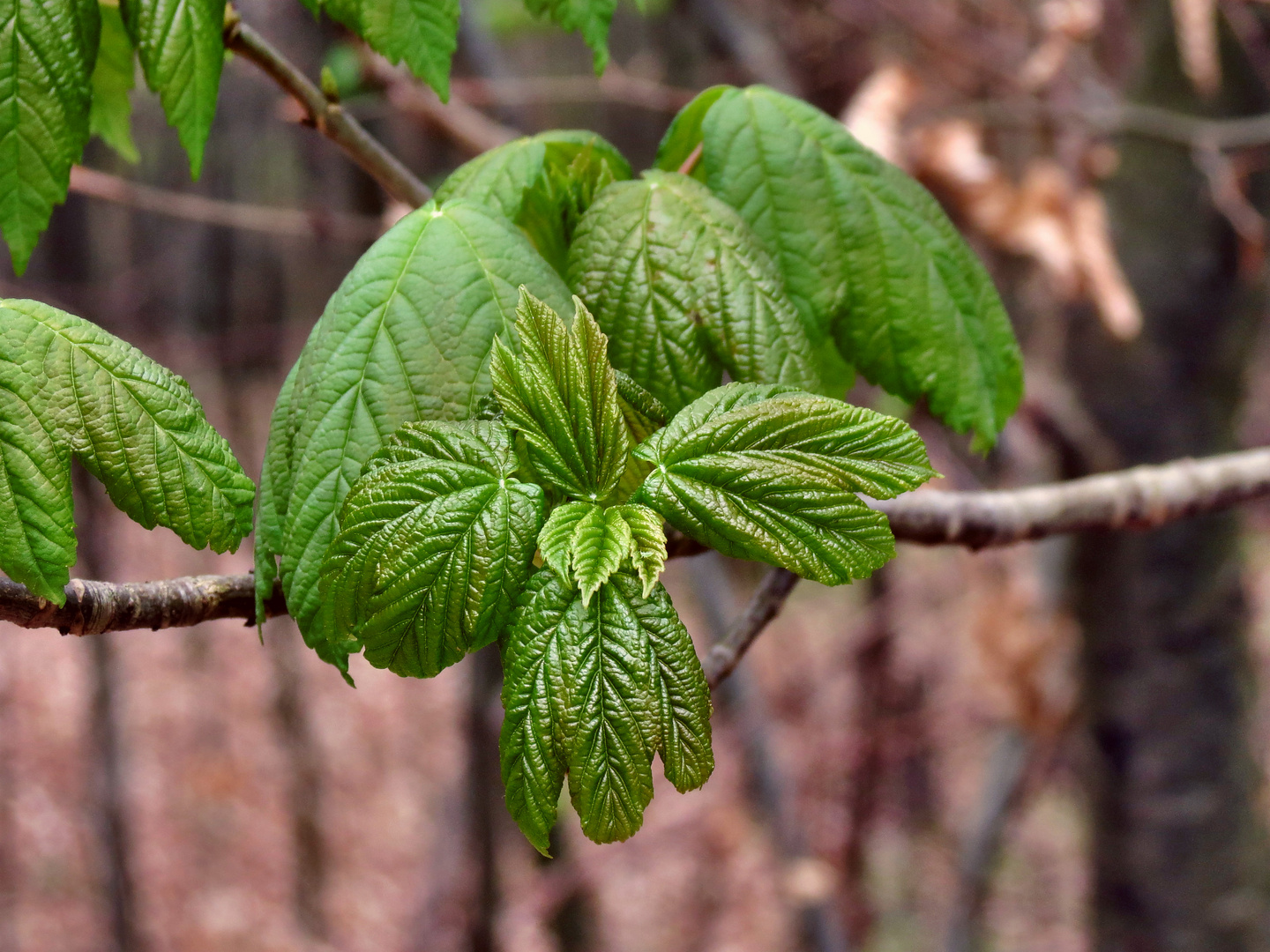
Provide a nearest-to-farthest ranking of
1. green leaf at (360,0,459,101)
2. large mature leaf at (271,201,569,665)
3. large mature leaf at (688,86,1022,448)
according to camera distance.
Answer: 1. large mature leaf at (271,201,569,665)
2. green leaf at (360,0,459,101)
3. large mature leaf at (688,86,1022,448)

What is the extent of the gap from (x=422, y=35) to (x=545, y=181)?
7.5 inches

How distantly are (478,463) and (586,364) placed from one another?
0.36ft

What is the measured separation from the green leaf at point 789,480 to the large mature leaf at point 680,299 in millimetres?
171

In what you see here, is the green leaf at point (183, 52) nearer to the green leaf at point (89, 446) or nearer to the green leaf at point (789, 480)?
→ the green leaf at point (89, 446)

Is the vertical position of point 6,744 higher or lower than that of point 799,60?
→ lower

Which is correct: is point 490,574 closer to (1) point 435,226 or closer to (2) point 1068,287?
(1) point 435,226

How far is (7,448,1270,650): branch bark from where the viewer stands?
2.82 feet

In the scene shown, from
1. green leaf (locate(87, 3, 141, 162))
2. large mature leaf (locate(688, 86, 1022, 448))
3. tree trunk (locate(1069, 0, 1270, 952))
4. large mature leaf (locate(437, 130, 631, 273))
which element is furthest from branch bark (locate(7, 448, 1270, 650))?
tree trunk (locate(1069, 0, 1270, 952))

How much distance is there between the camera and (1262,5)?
10.2 feet

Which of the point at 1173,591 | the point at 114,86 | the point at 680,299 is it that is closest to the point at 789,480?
the point at 680,299

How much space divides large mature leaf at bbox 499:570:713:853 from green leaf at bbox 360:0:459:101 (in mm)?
526

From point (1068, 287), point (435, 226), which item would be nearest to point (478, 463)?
point (435, 226)

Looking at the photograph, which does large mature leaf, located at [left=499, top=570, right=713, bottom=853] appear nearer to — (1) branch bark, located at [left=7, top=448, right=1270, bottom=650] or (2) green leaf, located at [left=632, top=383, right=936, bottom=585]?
(2) green leaf, located at [left=632, top=383, right=936, bottom=585]

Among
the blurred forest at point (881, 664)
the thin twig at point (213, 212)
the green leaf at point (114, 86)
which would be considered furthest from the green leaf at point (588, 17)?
the thin twig at point (213, 212)
